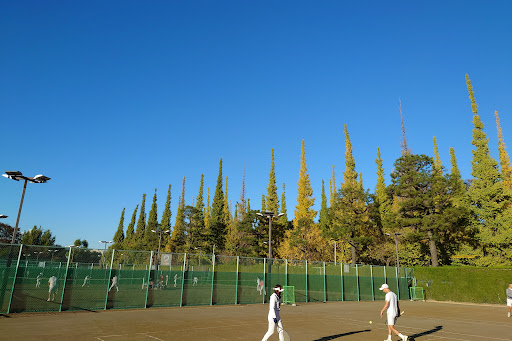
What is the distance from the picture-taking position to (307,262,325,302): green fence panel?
25.6 metres

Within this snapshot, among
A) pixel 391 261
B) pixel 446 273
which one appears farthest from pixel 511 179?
pixel 446 273

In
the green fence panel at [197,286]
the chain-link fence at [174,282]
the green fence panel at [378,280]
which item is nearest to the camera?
the chain-link fence at [174,282]

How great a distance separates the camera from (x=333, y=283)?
27141mm

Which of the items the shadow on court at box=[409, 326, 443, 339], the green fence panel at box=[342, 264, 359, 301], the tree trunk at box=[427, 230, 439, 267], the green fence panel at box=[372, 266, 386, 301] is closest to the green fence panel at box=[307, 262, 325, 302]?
the green fence panel at box=[342, 264, 359, 301]

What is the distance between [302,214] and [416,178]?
16.9 m

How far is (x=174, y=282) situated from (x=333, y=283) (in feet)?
40.9

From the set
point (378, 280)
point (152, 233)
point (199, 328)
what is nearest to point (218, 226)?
point (152, 233)

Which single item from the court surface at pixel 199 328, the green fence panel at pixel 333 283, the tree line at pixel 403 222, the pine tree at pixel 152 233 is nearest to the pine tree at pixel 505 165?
the tree line at pixel 403 222

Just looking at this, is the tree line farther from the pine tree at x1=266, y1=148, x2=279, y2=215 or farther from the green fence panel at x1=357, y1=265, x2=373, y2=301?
the green fence panel at x1=357, y1=265, x2=373, y2=301

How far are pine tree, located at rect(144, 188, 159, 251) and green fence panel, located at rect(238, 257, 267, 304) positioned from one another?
2112 inches

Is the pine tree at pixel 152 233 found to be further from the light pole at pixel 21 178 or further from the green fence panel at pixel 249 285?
the light pole at pixel 21 178

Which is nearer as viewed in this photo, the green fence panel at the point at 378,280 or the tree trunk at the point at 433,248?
the green fence panel at the point at 378,280

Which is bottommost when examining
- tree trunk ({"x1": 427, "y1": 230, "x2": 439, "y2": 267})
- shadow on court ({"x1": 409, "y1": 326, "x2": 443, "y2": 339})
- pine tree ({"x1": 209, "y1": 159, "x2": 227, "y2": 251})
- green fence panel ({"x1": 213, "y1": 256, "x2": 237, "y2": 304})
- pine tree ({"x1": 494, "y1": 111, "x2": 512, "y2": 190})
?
shadow on court ({"x1": 409, "y1": 326, "x2": 443, "y2": 339})

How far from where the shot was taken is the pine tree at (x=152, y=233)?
238 ft
